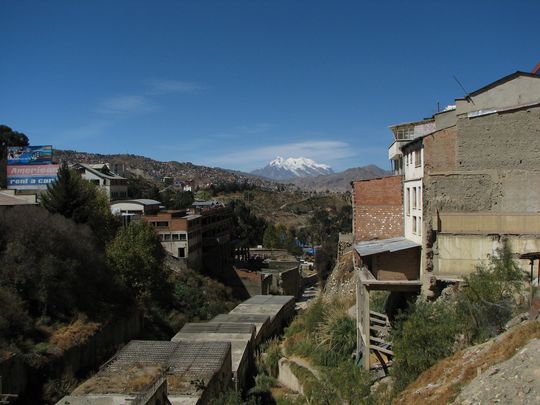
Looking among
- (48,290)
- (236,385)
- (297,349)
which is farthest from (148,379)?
(48,290)

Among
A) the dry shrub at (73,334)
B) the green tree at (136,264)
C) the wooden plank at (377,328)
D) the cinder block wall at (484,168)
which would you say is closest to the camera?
the cinder block wall at (484,168)

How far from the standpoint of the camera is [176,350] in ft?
62.6

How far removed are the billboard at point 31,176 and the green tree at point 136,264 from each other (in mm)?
8160

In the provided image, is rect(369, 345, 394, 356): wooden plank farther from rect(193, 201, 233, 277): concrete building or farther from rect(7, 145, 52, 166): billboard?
rect(193, 201, 233, 277): concrete building

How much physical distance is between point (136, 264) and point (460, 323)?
75.9ft

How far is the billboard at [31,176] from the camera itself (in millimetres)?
39438

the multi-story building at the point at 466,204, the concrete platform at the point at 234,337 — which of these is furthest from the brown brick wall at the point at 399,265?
the concrete platform at the point at 234,337

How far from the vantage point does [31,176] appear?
3981 cm

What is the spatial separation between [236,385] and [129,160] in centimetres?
17370

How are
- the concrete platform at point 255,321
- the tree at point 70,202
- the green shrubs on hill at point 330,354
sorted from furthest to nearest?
the tree at point 70,202 → the concrete platform at point 255,321 → the green shrubs on hill at point 330,354

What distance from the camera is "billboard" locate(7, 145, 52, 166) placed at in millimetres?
39656

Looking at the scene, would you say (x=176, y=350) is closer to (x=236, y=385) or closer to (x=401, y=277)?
(x=236, y=385)

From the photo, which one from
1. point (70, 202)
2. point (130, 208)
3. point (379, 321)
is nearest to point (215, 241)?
point (130, 208)

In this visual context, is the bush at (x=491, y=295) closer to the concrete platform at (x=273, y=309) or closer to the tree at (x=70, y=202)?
the concrete platform at (x=273, y=309)
